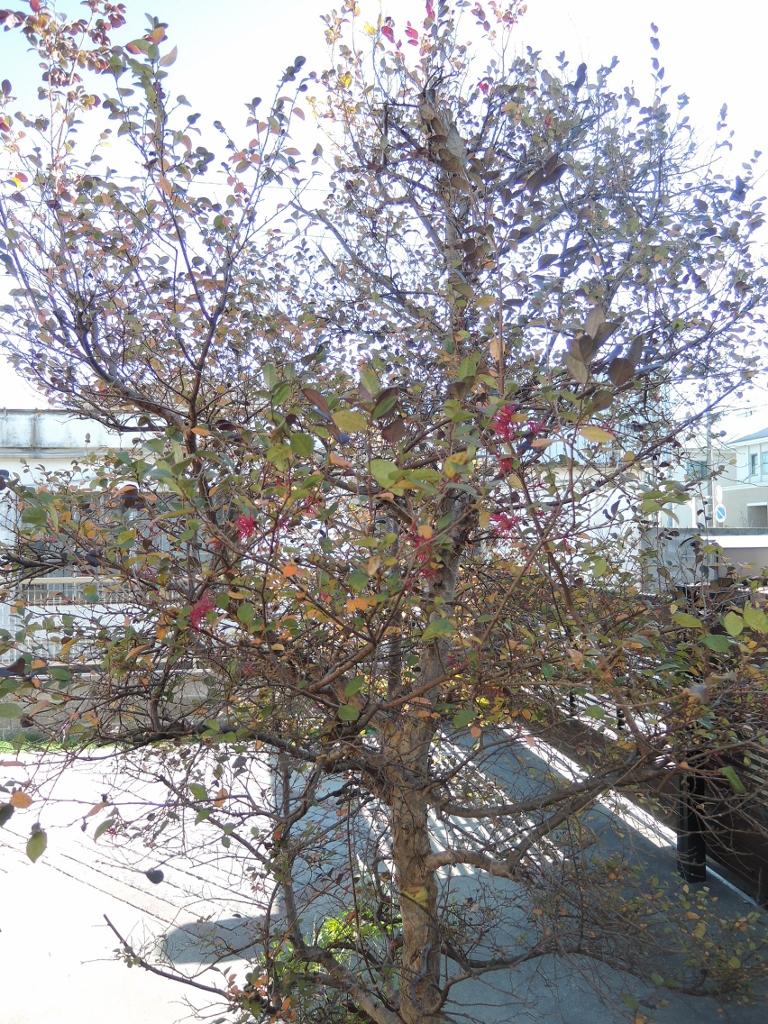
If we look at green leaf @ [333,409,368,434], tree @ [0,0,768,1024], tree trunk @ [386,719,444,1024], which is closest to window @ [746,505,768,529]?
tree @ [0,0,768,1024]

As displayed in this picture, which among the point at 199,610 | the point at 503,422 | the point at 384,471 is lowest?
the point at 199,610

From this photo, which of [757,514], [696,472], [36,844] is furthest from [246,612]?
[757,514]

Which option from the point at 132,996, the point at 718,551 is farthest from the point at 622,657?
the point at 132,996

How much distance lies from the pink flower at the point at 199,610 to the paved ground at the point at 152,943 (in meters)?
1.89

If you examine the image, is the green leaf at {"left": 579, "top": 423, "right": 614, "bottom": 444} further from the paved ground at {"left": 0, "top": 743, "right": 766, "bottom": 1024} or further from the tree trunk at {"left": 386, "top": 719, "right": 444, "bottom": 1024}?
the paved ground at {"left": 0, "top": 743, "right": 766, "bottom": 1024}

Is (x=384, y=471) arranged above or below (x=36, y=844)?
above

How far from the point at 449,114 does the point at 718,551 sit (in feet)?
5.23

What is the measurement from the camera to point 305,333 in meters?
3.42

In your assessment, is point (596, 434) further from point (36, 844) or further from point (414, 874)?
point (414, 874)

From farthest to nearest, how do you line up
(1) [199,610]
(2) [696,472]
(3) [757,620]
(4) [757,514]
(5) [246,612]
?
(4) [757,514], (2) [696,472], (1) [199,610], (5) [246,612], (3) [757,620]

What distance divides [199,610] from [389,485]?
710 mm

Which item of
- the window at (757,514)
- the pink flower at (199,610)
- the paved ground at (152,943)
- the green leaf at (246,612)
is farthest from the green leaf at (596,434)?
the window at (757,514)

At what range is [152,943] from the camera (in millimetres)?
4074

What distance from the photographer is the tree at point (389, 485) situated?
183cm
